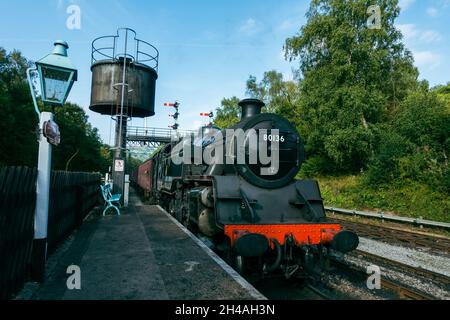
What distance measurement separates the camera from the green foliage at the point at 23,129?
70.0ft

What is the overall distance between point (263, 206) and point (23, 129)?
24.7 meters

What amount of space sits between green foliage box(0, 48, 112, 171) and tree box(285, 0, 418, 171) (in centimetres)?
1619

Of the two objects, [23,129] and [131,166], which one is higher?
[131,166]

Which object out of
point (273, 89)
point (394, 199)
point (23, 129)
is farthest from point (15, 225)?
point (273, 89)

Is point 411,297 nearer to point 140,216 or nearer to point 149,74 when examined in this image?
point 140,216

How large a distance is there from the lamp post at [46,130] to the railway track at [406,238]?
6.50 meters

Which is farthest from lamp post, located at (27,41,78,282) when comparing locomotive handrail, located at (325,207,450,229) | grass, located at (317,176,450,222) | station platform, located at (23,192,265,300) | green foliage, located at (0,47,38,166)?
green foliage, located at (0,47,38,166)

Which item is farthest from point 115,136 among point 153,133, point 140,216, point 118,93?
point 153,133

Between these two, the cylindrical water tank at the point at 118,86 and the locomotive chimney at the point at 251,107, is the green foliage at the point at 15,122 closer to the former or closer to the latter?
the cylindrical water tank at the point at 118,86

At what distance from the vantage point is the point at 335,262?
6.95 m

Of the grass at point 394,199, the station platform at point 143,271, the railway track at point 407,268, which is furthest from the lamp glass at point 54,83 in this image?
the grass at point 394,199

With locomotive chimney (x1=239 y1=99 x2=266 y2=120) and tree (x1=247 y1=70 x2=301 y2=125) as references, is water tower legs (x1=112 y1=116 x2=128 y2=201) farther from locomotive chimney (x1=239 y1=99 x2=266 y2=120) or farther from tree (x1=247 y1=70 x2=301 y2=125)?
tree (x1=247 y1=70 x2=301 y2=125)

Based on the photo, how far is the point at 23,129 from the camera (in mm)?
24344

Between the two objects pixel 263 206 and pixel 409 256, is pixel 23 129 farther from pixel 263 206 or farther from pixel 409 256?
pixel 409 256
